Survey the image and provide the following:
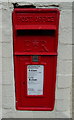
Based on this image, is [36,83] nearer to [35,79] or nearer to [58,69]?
[35,79]

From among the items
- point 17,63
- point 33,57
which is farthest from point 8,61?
point 33,57

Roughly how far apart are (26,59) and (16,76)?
21cm

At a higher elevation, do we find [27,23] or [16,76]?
[27,23]

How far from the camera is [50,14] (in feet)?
5.19

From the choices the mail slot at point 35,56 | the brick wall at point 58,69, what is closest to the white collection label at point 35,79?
the mail slot at point 35,56

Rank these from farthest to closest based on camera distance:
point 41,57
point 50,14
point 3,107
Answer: point 3,107 < point 41,57 < point 50,14

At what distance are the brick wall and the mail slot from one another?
0.08m

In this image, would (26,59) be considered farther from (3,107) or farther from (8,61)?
(3,107)

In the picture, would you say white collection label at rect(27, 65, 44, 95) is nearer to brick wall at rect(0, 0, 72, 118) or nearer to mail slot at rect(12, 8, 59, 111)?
mail slot at rect(12, 8, 59, 111)

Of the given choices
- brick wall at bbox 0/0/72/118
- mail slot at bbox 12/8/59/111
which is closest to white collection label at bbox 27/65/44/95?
mail slot at bbox 12/8/59/111

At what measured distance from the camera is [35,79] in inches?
69.1

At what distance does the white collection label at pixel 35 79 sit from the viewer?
5.64 feet

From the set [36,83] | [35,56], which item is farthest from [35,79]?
[35,56]

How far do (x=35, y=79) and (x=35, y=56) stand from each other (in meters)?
0.24
